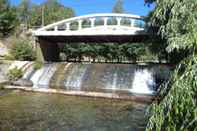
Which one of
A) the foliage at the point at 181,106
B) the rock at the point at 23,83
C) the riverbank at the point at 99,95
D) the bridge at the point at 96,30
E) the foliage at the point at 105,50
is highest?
the foliage at the point at 181,106

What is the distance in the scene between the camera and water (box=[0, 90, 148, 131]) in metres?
11.8

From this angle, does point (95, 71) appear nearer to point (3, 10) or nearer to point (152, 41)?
point (152, 41)

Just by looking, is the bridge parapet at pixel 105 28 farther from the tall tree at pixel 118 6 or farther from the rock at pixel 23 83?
the tall tree at pixel 118 6

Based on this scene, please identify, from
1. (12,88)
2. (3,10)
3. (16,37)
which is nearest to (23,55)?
(16,37)

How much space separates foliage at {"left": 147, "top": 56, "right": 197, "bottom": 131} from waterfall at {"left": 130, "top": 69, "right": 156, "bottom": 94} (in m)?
16.2

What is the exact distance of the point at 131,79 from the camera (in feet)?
73.0

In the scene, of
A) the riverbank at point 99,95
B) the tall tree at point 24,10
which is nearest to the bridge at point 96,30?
the riverbank at point 99,95

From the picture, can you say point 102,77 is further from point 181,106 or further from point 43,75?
point 181,106

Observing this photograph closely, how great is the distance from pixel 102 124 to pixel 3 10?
26510 millimetres

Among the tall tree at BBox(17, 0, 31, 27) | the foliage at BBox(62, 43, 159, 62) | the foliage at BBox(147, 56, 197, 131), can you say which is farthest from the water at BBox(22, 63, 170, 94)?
the tall tree at BBox(17, 0, 31, 27)

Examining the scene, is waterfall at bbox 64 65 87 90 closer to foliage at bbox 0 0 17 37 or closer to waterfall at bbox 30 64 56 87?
waterfall at bbox 30 64 56 87

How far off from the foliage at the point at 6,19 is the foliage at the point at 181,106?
3202 centimetres

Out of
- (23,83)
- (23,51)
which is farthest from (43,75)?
(23,51)

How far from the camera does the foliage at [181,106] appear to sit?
445 centimetres
